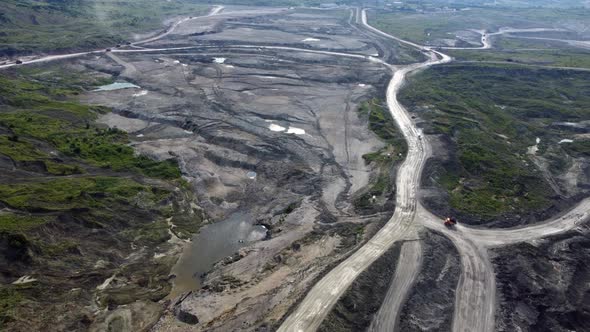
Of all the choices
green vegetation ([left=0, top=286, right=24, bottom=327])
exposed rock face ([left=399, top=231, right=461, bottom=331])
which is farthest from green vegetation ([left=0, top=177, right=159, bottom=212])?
exposed rock face ([left=399, top=231, right=461, bottom=331])

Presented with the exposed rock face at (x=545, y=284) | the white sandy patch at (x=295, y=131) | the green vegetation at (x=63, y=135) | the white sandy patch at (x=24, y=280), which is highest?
the green vegetation at (x=63, y=135)

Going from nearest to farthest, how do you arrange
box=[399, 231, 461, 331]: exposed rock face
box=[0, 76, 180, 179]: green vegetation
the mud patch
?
the mud patch, box=[399, 231, 461, 331]: exposed rock face, box=[0, 76, 180, 179]: green vegetation

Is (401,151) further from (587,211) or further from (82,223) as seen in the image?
(82,223)

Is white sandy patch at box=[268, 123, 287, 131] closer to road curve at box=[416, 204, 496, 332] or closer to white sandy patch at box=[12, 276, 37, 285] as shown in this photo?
road curve at box=[416, 204, 496, 332]

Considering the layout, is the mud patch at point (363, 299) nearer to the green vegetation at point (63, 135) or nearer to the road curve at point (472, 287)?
the road curve at point (472, 287)

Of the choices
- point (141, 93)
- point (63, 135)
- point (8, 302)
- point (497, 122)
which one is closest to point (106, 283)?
point (8, 302)

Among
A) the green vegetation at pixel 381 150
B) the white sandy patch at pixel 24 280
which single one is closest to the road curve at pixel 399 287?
the green vegetation at pixel 381 150

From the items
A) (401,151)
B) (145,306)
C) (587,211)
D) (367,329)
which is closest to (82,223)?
(145,306)
